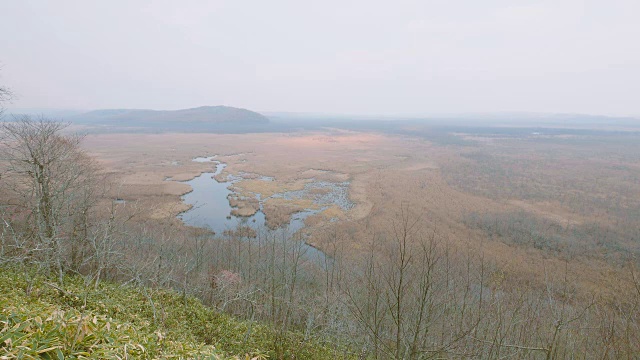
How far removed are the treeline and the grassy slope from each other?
0.34 m

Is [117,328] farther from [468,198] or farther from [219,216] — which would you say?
[468,198]

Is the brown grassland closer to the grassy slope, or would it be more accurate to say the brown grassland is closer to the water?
the water

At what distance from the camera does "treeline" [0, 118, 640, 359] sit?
6.71 m

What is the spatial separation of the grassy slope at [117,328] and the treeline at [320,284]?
0.34m

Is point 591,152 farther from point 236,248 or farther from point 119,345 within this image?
point 119,345

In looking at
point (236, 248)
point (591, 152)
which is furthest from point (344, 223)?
point (591, 152)

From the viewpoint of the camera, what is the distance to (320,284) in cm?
1588

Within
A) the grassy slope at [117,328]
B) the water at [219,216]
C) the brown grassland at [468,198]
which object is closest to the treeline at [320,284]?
the grassy slope at [117,328]

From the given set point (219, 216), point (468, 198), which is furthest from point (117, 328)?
point (468, 198)

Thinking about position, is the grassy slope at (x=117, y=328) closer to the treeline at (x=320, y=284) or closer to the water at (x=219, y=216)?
the treeline at (x=320, y=284)

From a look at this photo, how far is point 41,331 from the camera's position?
249 centimetres

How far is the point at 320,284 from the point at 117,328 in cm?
1350

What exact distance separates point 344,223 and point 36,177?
65.2 feet

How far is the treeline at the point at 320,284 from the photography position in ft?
22.0
